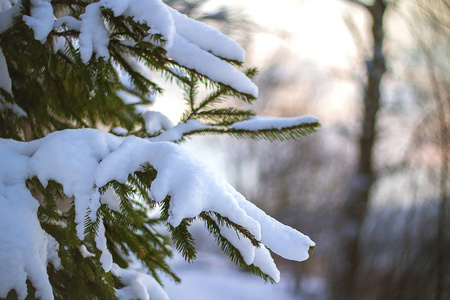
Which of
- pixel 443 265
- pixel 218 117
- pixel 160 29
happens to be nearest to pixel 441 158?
pixel 443 265

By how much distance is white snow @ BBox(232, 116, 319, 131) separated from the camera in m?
1.30

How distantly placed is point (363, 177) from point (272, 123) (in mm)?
5939

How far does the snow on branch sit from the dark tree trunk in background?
20.3ft

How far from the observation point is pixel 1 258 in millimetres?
1011

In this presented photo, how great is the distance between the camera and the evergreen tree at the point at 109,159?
861mm

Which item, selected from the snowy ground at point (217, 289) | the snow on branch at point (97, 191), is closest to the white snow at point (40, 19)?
the snow on branch at point (97, 191)

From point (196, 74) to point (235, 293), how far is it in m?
8.17

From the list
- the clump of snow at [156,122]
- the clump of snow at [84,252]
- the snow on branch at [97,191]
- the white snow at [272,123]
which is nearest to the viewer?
the snow on branch at [97,191]

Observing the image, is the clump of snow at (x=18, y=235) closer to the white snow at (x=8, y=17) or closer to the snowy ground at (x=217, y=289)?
the white snow at (x=8, y=17)

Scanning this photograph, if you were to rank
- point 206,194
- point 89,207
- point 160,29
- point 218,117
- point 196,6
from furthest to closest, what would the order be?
point 196,6, point 218,117, point 160,29, point 89,207, point 206,194

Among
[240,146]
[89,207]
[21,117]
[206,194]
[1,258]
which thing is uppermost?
[240,146]

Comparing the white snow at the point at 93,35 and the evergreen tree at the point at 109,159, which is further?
the white snow at the point at 93,35

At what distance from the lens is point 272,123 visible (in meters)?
1.34

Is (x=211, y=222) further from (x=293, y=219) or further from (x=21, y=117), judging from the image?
(x=293, y=219)
